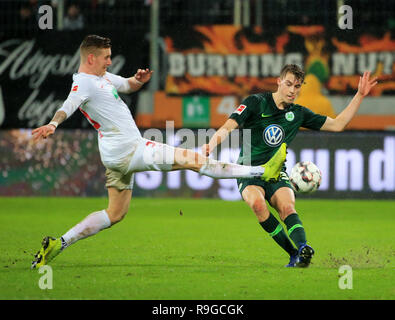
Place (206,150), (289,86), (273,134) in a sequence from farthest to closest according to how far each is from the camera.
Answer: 1. (273,134)
2. (289,86)
3. (206,150)

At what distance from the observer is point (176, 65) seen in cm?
1590

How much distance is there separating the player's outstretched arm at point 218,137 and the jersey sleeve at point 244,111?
0.07 meters

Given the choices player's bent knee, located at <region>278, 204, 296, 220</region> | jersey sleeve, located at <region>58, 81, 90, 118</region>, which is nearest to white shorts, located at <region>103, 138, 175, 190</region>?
jersey sleeve, located at <region>58, 81, 90, 118</region>

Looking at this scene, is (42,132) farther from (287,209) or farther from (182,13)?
(182,13)

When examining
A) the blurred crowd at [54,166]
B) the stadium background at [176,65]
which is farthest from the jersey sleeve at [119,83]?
the blurred crowd at [54,166]

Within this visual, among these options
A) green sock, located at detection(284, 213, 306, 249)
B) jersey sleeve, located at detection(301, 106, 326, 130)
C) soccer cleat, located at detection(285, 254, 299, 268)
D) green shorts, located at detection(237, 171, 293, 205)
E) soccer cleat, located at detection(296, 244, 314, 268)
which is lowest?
soccer cleat, located at detection(285, 254, 299, 268)

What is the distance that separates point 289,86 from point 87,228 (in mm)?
2052

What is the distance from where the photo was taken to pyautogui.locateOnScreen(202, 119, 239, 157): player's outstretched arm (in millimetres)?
6273

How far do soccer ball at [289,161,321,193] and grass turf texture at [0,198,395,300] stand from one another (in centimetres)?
67

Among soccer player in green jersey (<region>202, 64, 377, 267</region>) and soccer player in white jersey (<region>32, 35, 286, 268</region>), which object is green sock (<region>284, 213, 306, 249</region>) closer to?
soccer player in green jersey (<region>202, 64, 377, 267</region>)

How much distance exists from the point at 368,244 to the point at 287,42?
779 cm

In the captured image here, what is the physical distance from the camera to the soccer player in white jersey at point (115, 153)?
6.33 meters

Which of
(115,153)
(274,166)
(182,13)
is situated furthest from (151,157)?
(182,13)
